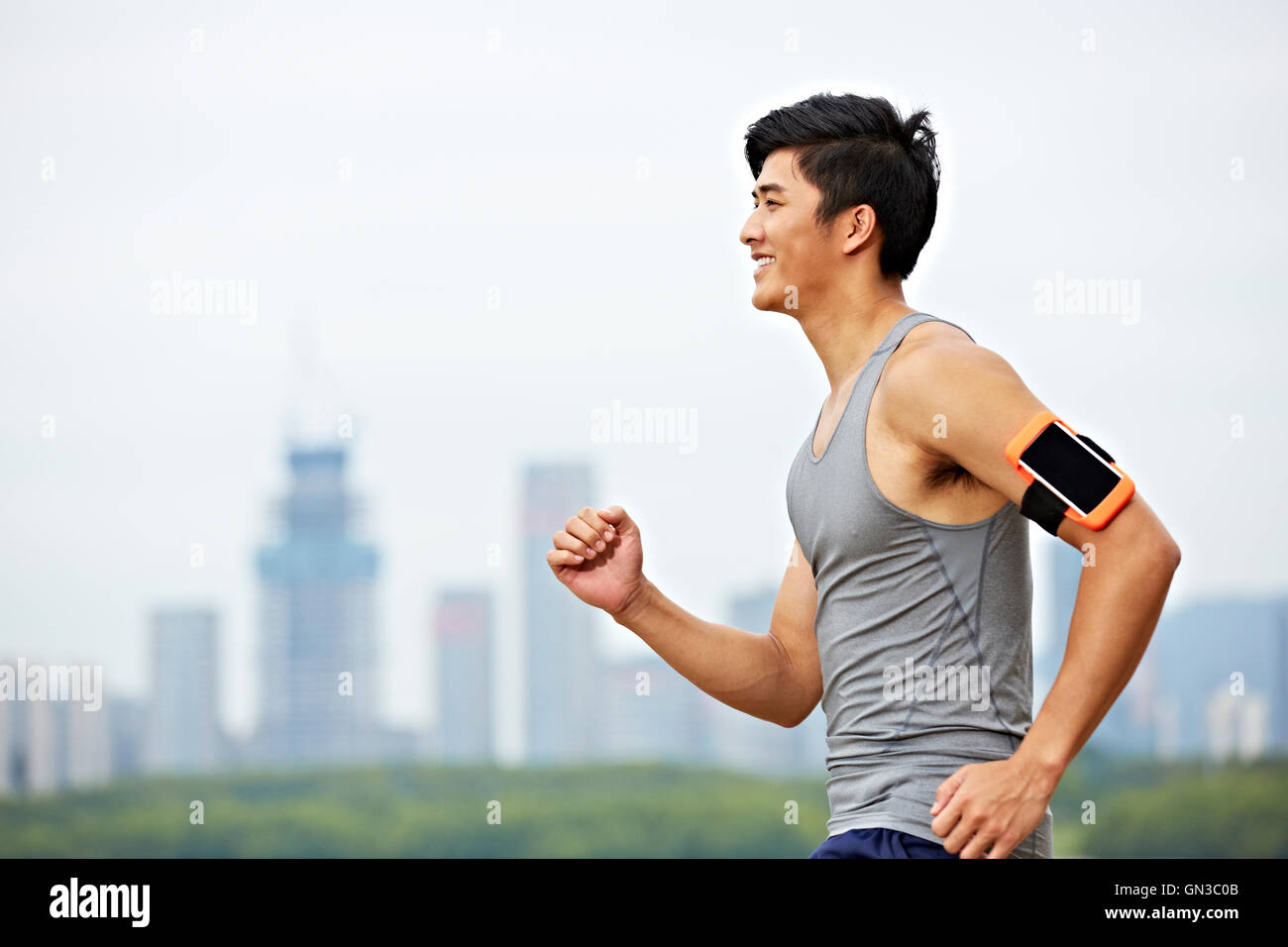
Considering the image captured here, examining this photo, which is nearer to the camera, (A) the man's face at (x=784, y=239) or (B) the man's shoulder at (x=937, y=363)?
(B) the man's shoulder at (x=937, y=363)

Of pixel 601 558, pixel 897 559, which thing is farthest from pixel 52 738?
pixel 897 559

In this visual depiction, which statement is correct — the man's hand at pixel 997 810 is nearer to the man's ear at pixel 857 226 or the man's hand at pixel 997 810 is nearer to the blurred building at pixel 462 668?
the man's ear at pixel 857 226

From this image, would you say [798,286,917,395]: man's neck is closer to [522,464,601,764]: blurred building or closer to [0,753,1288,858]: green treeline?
[0,753,1288,858]: green treeline

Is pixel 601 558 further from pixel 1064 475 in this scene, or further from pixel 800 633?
pixel 1064 475

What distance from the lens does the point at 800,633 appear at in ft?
10.2

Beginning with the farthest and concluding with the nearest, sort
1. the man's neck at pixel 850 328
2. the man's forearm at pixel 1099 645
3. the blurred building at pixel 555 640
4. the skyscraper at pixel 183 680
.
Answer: the skyscraper at pixel 183 680, the blurred building at pixel 555 640, the man's neck at pixel 850 328, the man's forearm at pixel 1099 645

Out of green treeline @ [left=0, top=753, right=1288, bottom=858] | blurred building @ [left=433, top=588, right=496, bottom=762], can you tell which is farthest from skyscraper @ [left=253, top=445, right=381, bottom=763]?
green treeline @ [left=0, top=753, right=1288, bottom=858]

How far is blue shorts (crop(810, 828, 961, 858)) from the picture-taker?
2.38 metres

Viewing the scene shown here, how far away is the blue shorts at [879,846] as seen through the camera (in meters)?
2.38

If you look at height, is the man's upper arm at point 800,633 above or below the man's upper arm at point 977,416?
below

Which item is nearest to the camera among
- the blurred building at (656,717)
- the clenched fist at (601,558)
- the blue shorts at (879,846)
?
the blue shorts at (879,846)

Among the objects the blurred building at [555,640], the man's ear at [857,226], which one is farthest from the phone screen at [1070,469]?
the blurred building at [555,640]

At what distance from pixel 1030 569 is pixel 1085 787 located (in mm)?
19297
